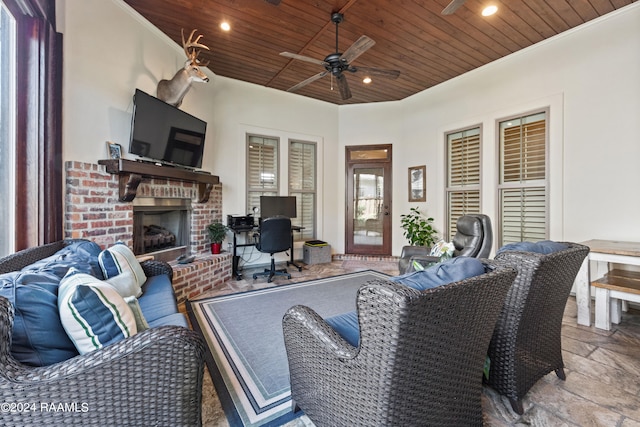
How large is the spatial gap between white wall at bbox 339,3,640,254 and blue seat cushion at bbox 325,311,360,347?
3.28 metres

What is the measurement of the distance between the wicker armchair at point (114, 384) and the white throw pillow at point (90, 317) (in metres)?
0.12

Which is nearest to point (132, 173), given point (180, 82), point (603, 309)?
point (180, 82)

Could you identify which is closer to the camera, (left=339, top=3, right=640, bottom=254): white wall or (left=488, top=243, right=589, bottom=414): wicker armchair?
(left=488, top=243, right=589, bottom=414): wicker armchair

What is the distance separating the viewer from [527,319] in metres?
A: 1.36

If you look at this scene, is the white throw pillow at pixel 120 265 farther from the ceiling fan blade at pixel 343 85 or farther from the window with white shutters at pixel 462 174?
the window with white shutters at pixel 462 174

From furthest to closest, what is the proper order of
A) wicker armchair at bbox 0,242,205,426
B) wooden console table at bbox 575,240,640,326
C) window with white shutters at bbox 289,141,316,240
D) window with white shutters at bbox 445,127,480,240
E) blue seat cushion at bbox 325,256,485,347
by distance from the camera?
window with white shutters at bbox 289,141,316,240 < window with white shutters at bbox 445,127,480,240 < wooden console table at bbox 575,240,640,326 < blue seat cushion at bbox 325,256,485,347 < wicker armchair at bbox 0,242,205,426

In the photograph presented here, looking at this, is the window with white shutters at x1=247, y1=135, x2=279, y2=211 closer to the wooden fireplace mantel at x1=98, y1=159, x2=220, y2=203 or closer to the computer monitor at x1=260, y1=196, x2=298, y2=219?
the computer monitor at x1=260, y1=196, x2=298, y2=219

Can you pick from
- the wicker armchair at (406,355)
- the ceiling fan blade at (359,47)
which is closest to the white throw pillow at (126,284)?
the wicker armchair at (406,355)

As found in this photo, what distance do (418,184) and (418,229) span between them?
34.2 inches

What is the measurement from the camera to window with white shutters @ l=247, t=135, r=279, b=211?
473 cm

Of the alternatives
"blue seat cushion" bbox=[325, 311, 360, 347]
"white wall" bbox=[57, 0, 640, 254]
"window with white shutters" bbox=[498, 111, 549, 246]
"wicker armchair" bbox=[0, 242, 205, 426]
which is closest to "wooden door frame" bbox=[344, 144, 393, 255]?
"white wall" bbox=[57, 0, 640, 254]

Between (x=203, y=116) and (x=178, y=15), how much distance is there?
1.36 m

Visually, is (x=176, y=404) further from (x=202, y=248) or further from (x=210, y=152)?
(x=210, y=152)

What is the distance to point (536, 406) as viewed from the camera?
1438 millimetres
